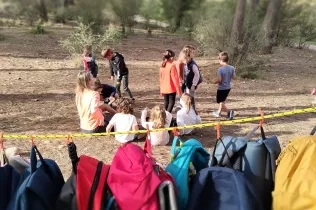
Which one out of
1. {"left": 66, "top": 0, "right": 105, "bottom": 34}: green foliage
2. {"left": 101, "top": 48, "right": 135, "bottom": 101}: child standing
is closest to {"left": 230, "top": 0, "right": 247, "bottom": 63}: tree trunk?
{"left": 101, "top": 48, "right": 135, "bottom": 101}: child standing

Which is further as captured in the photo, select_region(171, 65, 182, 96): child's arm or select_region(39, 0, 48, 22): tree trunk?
select_region(39, 0, 48, 22): tree trunk

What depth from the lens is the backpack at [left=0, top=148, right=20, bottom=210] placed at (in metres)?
2.47

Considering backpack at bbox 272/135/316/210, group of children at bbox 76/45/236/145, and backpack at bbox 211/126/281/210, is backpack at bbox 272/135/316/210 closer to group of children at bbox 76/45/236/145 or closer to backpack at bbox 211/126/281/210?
backpack at bbox 211/126/281/210

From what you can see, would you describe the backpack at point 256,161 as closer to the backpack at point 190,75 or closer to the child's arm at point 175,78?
the child's arm at point 175,78

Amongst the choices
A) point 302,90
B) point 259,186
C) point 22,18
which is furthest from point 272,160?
point 22,18

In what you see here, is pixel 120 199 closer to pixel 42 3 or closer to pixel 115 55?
pixel 115 55

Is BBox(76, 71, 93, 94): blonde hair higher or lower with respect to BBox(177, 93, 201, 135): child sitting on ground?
higher

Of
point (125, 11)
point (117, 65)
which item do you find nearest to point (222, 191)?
point (117, 65)

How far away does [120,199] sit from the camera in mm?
A: 2363

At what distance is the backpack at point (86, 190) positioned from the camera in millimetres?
2391

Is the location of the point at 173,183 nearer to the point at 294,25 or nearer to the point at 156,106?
the point at 156,106

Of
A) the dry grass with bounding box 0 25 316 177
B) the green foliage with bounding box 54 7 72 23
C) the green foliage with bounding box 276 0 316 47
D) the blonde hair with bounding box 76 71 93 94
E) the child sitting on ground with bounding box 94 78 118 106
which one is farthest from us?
the green foliage with bounding box 54 7 72 23

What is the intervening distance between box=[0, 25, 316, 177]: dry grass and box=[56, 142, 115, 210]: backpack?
275 cm

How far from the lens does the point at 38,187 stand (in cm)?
242
